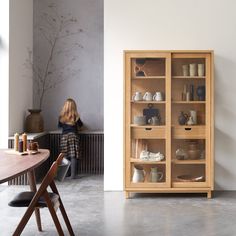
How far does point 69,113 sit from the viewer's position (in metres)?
6.84

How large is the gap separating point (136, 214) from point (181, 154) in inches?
49.4

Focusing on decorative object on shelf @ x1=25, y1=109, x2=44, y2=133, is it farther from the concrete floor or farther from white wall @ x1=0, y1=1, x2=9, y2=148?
the concrete floor

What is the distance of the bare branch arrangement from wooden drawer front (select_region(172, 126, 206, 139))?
2.57 m

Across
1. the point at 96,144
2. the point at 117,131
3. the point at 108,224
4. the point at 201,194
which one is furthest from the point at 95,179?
the point at 108,224

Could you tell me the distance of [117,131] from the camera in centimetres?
602

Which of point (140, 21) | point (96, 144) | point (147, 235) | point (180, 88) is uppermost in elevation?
point (140, 21)

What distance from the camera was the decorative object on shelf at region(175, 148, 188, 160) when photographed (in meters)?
5.68

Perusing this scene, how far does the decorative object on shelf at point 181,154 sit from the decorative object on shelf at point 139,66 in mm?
1136

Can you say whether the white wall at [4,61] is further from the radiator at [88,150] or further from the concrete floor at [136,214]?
the concrete floor at [136,214]

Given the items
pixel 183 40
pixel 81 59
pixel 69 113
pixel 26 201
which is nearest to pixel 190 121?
pixel 183 40

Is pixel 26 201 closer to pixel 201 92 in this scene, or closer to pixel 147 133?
pixel 147 133

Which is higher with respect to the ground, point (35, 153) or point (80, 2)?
point (80, 2)

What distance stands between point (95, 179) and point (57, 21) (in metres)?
2.86

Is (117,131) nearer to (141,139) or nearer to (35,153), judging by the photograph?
(141,139)
